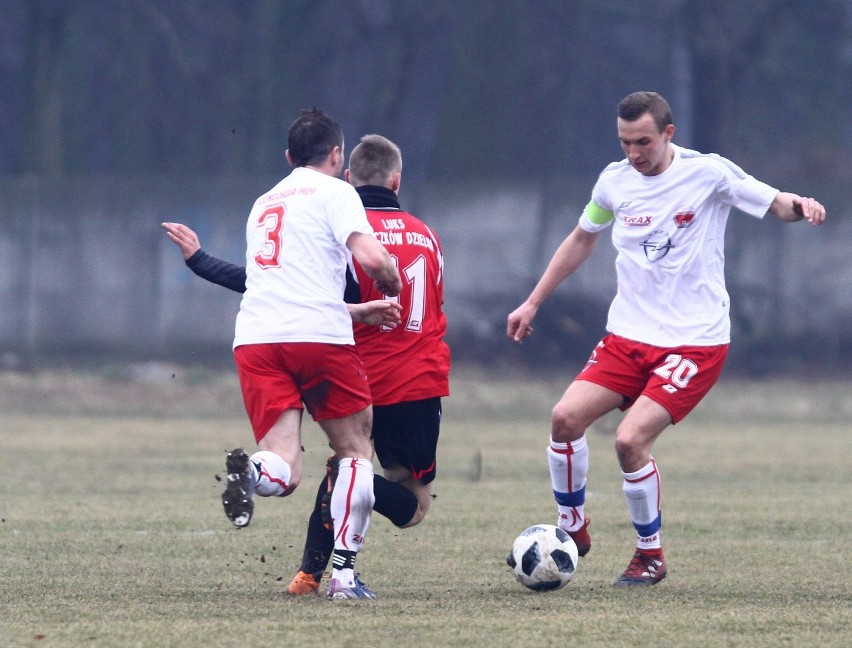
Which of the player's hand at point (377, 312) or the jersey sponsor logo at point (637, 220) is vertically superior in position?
the jersey sponsor logo at point (637, 220)

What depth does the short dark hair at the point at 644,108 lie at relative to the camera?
622cm

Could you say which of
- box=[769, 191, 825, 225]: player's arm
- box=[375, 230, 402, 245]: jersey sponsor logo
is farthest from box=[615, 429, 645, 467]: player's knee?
box=[375, 230, 402, 245]: jersey sponsor logo

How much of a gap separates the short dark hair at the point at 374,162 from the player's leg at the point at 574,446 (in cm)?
118

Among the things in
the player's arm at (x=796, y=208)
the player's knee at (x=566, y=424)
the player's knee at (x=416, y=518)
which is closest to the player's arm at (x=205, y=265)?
the player's knee at (x=416, y=518)

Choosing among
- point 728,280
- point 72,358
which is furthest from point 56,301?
point 728,280

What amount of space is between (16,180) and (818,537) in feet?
49.3

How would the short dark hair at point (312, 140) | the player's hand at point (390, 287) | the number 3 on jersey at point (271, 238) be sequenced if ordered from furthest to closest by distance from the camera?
the short dark hair at point (312, 140), the number 3 on jersey at point (271, 238), the player's hand at point (390, 287)

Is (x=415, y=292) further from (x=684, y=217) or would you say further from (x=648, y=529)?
(x=648, y=529)

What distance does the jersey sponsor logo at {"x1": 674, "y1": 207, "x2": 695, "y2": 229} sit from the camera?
632cm

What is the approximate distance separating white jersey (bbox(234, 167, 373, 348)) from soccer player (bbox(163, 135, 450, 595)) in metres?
0.39

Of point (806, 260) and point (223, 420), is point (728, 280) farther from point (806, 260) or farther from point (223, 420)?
point (223, 420)

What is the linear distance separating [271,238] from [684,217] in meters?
1.79

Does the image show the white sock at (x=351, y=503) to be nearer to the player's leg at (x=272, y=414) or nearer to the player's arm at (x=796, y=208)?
the player's leg at (x=272, y=414)

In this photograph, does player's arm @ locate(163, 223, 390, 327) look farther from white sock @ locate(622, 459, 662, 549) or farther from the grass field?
white sock @ locate(622, 459, 662, 549)
